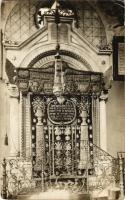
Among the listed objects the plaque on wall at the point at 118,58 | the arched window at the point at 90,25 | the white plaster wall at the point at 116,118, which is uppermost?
the arched window at the point at 90,25

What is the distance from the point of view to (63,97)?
2.54 meters

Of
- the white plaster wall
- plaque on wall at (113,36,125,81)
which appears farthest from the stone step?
plaque on wall at (113,36,125,81)

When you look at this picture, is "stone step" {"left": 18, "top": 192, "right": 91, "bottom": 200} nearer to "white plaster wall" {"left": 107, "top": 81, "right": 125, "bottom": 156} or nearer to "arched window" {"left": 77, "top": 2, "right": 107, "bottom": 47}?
"white plaster wall" {"left": 107, "top": 81, "right": 125, "bottom": 156}

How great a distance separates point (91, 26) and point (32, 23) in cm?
34

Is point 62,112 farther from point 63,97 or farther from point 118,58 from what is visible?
point 118,58

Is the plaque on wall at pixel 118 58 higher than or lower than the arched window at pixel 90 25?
lower

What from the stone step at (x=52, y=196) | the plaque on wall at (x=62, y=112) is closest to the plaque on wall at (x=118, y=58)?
the plaque on wall at (x=62, y=112)

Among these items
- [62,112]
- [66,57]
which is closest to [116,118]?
[62,112]

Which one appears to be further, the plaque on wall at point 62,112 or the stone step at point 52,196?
the plaque on wall at point 62,112

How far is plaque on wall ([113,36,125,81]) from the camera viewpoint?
8.45 feet

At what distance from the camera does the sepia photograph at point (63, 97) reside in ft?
8.13

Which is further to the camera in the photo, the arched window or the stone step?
the arched window

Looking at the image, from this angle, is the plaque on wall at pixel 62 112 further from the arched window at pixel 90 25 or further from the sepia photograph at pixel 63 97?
the arched window at pixel 90 25

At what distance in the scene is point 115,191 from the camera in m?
2.47
